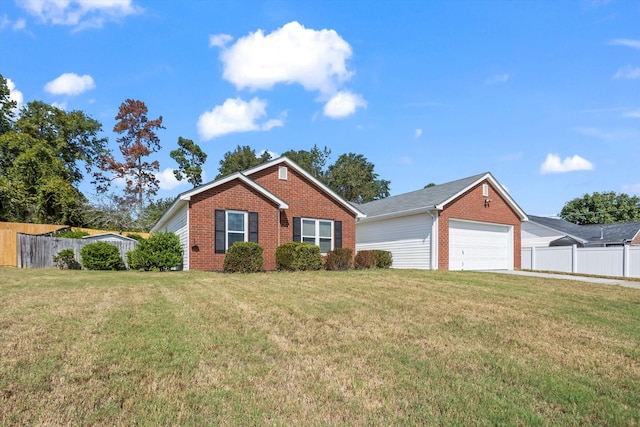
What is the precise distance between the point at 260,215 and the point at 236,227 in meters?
1.12

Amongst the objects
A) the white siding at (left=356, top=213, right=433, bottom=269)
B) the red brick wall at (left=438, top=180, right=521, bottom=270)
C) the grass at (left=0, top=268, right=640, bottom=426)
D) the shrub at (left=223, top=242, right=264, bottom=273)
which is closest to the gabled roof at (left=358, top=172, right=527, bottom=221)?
the red brick wall at (left=438, top=180, right=521, bottom=270)

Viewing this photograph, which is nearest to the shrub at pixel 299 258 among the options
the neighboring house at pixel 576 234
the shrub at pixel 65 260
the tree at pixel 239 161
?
the shrub at pixel 65 260

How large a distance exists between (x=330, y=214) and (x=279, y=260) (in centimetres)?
425

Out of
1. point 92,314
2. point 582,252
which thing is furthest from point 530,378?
point 582,252

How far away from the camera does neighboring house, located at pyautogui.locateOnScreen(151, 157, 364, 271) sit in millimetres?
14398

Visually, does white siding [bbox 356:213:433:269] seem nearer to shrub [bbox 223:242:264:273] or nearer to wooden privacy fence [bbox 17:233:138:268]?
shrub [bbox 223:242:264:273]

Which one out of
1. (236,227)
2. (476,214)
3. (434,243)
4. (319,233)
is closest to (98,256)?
(236,227)

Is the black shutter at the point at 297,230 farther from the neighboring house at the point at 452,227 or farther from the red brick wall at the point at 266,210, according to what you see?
the neighboring house at the point at 452,227

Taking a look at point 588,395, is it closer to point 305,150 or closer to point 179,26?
point 179,26

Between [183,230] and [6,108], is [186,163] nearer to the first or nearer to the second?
[6,108]

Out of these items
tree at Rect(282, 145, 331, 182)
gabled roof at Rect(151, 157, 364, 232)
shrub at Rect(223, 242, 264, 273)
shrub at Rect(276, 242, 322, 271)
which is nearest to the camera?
shrub at Rect(223, 242, 264, 273)

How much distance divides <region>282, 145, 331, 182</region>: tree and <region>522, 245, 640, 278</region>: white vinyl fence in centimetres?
2924

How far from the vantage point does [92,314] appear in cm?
591

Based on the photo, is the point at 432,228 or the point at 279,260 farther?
the point at 432,228
